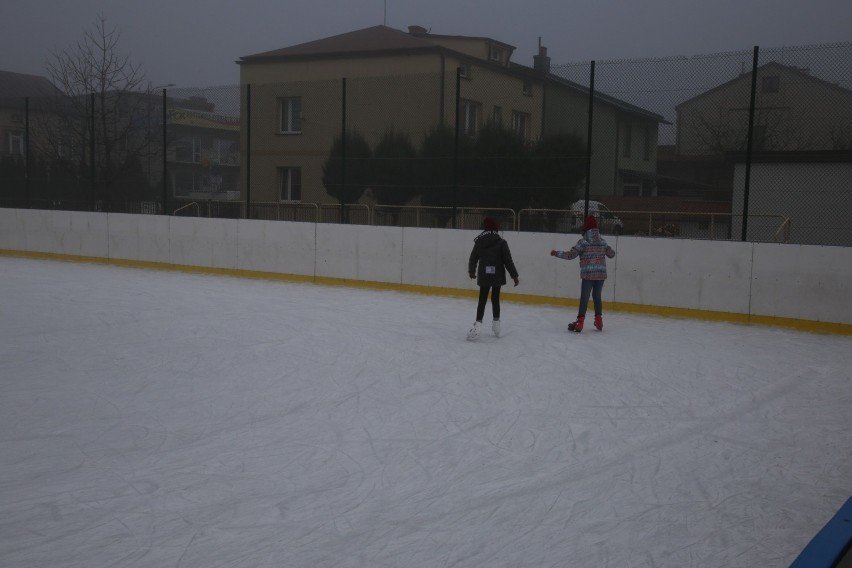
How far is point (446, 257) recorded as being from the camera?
1409 centimetres

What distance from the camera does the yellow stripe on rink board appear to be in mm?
11095

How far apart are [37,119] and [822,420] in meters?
19.9

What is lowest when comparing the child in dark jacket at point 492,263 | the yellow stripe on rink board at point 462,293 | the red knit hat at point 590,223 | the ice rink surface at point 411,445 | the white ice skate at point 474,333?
the ice rink surface at point 411,445

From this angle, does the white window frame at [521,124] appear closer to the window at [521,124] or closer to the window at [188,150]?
the window at [521,124]

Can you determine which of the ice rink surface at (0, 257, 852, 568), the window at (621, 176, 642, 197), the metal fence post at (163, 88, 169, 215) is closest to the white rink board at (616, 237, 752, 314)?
the window at (621, 176, 642, 197)

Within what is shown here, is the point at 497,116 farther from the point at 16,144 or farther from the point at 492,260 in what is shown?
the point at 16,144

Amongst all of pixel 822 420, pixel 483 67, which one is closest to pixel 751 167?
pixel 483 67

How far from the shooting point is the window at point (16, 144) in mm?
A: 20781

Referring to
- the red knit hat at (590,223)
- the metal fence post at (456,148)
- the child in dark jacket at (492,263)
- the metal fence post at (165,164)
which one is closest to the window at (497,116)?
the metal fence post at (456,148)

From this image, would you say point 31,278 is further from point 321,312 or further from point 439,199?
point 439,199

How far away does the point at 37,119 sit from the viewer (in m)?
20.7

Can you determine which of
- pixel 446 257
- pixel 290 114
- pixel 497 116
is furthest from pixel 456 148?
pixel 290 114

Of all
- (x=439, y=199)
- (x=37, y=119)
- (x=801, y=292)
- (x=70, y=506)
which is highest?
(x=37, y=119)

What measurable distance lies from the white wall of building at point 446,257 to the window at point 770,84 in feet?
7.25
